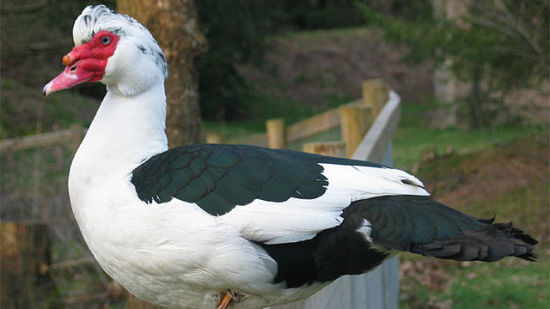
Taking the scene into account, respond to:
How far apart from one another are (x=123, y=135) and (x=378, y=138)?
6.57 feet

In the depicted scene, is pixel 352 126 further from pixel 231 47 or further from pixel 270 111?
pixel 270 111

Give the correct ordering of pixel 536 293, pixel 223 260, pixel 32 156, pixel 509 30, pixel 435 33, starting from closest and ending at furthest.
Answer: pixel 223 260
pixel 536 293
pixel 32 156
pixel 509 30
pixel 435 33

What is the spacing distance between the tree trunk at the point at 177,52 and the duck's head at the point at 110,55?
1604 millimetres

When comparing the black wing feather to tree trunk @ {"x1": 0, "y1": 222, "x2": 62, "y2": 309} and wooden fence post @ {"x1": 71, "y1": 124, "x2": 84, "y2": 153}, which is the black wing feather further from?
wooden fence post @ {"x1": 71, "y1": 124, "x2": 84, "y2": 153}

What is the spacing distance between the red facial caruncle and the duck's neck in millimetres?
142

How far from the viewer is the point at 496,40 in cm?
930

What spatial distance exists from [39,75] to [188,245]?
49.3 feet

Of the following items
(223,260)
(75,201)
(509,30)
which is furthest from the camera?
(509,30)

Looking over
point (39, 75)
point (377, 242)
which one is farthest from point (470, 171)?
point (39, 75)

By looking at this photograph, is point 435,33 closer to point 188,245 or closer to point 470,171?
point 470,171

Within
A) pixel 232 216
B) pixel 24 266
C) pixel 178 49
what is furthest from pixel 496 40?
pixel 232 216

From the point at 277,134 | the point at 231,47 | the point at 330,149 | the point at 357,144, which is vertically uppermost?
the point at 330,149

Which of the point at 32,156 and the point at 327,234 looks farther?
the point at 32,156

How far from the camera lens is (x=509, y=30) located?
8945mm
